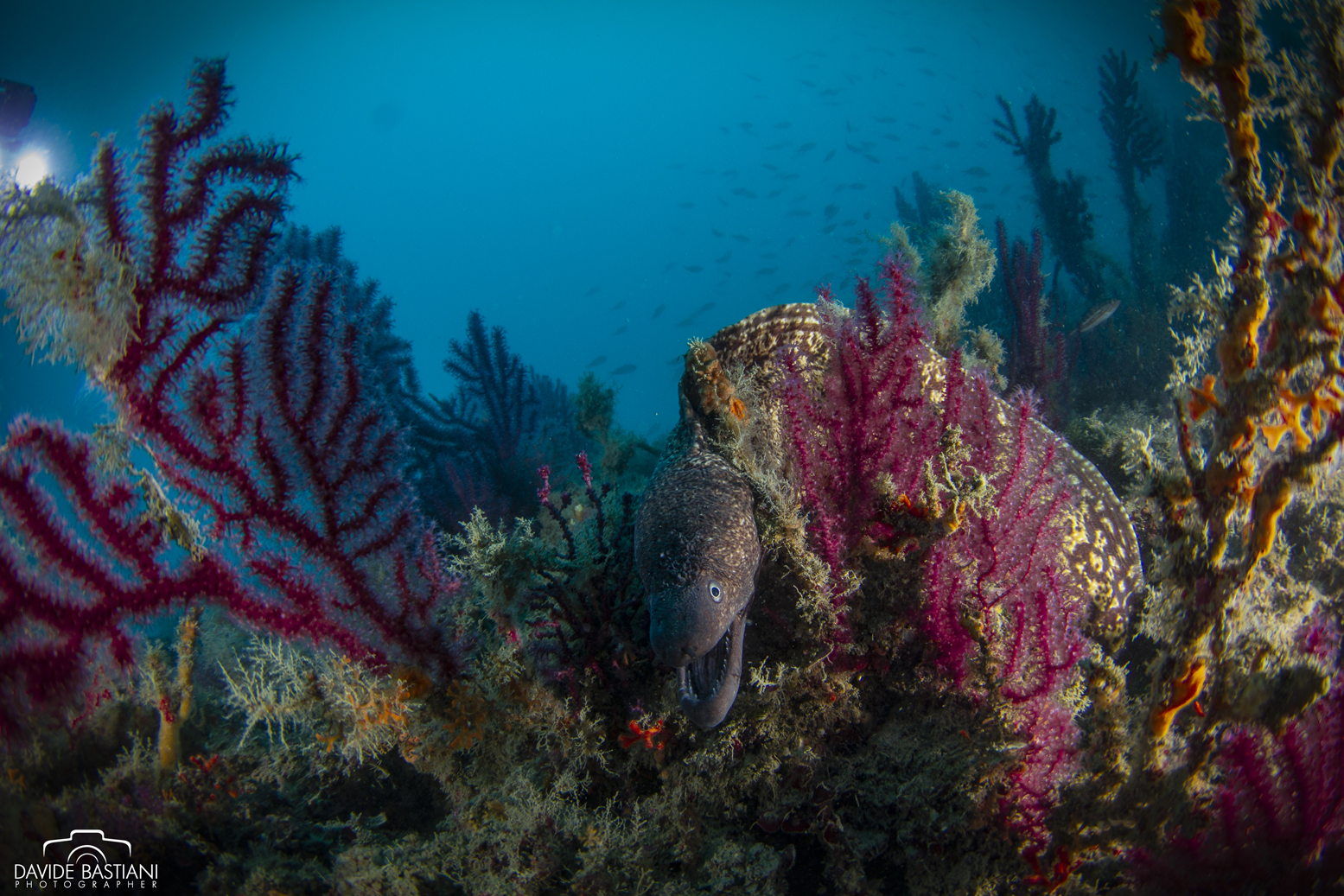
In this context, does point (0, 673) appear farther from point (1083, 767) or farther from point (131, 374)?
point (1083, 767)

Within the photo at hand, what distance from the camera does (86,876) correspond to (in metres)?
3.10

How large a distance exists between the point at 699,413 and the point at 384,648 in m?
2.63

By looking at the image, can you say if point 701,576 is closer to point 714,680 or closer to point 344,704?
point 714,680

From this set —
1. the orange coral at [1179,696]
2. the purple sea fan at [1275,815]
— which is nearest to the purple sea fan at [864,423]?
the orange coral at [1179,696]

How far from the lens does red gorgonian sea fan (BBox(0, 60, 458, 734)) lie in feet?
7.74

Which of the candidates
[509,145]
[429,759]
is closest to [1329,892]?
[429,759]

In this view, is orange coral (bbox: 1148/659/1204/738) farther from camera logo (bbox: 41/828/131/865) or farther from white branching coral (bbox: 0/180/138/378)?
camera logo (bbox: 41/828/131/865)

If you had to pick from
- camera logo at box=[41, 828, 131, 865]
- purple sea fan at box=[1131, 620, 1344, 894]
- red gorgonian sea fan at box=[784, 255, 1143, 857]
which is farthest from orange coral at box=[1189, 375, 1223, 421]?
camera logo at box=[41, 828, 131, 865]

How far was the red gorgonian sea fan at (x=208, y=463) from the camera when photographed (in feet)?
7.74

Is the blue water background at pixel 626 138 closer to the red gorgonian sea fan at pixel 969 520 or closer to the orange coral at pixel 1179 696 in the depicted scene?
the red gorgonian sea fan at pixel 969 520

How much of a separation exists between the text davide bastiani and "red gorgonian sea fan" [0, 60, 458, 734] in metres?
1.50

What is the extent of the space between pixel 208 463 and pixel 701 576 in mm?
2550

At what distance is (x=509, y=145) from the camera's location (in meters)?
168

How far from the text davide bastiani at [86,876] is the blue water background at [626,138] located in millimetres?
55923
